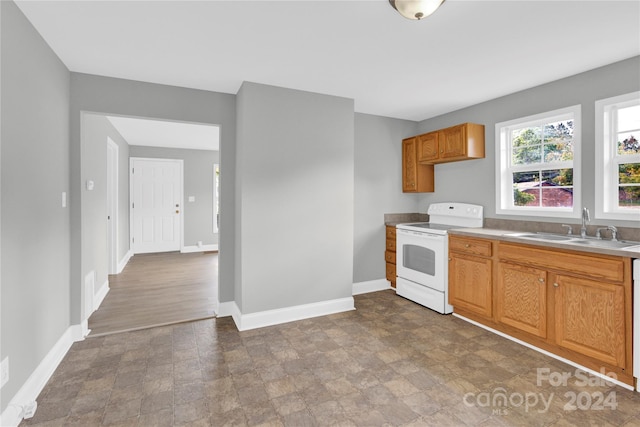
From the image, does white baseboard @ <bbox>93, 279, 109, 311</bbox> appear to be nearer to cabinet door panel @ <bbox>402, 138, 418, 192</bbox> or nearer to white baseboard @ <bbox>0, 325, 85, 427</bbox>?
white baseboard @ <bbox>0, 325, 85, 427</bbox>

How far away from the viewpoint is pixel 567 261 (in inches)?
94.3

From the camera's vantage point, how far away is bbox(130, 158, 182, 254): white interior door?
6.88 m

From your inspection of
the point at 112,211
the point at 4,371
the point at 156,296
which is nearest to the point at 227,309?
the point at 156,296

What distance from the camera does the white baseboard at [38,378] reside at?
1737 millimetres

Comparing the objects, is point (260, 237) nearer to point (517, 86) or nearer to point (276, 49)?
point (276, 49)

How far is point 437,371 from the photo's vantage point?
233cm

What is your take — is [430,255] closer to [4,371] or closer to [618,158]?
[618,158]

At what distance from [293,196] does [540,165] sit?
2598mm

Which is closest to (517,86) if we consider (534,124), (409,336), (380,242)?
(534,124)

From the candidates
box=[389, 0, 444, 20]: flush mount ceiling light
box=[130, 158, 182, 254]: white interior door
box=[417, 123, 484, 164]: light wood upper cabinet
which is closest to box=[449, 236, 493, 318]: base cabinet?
box=[417, 123, 484, 164]: light wood upper cabinet

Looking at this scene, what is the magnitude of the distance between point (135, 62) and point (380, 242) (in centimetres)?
343

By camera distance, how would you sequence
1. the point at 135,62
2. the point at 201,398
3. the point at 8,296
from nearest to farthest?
the point at 8,296 → the point at 201,398 → the point at 135,62

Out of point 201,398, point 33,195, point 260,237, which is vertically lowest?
point 201,398

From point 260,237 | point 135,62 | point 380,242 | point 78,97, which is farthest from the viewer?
point 380,242
